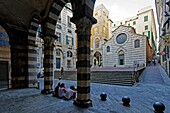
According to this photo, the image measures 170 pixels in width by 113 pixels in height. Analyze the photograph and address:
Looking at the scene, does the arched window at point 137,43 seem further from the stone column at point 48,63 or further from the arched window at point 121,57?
the stone column at point 48,63

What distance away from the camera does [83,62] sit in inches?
194

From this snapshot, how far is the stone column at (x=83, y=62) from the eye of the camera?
4805 mm

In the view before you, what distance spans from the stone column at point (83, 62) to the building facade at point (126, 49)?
22.6m

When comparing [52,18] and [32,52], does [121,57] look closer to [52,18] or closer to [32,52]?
[32,52]

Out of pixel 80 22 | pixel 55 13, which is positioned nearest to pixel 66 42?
pixel 55 13

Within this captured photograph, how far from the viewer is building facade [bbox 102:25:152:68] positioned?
2525 centimetres

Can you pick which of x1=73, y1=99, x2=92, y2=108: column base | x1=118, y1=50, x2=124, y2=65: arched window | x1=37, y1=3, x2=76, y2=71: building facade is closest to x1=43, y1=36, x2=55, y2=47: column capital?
x1=73, y1=99, x2=92, y2=108: column base

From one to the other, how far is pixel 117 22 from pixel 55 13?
184 ft

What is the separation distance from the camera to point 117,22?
189ft

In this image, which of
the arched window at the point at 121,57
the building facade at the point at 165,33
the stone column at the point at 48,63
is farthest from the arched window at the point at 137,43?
the stone column at the point at 48,63

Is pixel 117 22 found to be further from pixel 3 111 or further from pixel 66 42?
pixel 3 111

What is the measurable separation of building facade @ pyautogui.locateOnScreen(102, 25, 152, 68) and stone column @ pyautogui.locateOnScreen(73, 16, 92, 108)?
2259 cm

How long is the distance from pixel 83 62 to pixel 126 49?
2460cm

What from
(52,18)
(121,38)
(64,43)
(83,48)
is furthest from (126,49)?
(83,48)
